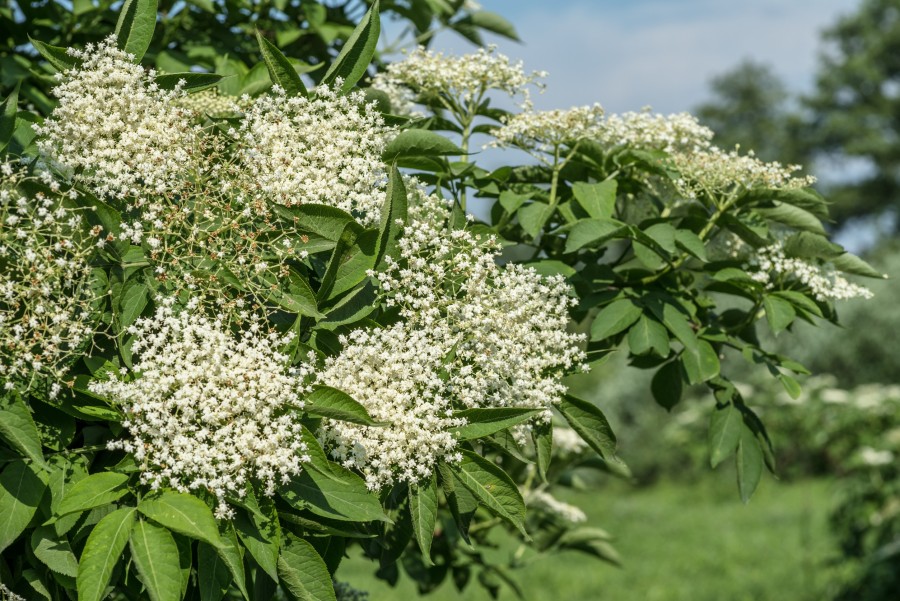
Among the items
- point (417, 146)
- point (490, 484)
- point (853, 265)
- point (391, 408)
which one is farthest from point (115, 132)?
point (853, 265)

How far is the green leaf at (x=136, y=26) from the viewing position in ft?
7.02

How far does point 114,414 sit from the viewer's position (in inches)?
71.6

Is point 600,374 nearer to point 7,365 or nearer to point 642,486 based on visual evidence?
point 642,486

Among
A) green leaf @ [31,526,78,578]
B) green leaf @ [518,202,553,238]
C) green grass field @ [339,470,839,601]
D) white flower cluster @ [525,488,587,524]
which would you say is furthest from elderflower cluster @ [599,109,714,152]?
green grass field @ [339,470,839,601]

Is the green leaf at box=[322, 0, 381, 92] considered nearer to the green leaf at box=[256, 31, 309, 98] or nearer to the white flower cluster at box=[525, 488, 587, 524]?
the green leaf at box=[256, 31, 309, 98]

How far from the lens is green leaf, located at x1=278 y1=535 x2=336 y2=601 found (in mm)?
1838

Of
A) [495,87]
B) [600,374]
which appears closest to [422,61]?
[495,87]

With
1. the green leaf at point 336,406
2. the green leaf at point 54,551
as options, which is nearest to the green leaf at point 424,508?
the green leaf at point 336,406

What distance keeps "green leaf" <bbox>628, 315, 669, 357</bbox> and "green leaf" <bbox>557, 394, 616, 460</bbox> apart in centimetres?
26

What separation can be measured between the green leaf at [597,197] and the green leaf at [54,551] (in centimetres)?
148

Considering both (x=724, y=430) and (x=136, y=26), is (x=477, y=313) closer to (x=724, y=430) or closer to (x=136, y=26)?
(x=136, y=26)

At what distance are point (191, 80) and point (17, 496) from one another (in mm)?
1001

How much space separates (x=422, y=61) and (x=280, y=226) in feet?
3.43

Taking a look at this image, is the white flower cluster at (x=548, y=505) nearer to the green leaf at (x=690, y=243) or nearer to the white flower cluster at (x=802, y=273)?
the white flower cluster at (x=802, y=273)
